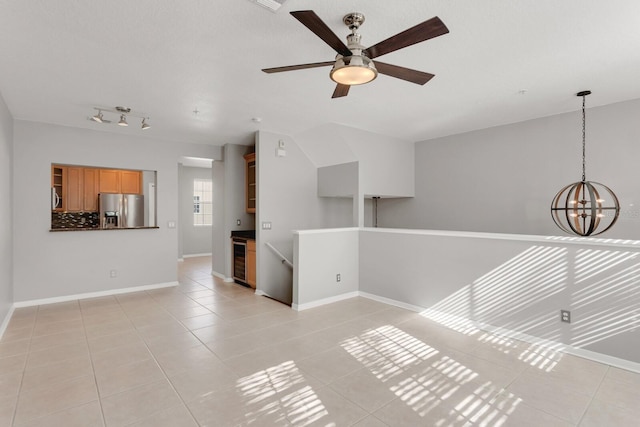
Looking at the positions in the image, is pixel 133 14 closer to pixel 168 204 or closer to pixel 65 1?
pixel 65 1

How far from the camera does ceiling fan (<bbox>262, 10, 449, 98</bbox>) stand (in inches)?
70.9

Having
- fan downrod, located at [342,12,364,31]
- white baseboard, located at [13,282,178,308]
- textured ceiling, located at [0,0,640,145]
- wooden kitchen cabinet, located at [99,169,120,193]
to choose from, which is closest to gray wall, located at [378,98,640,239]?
textured ceiling, located at [0,0,640,145]

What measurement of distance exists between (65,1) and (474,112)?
426 cm

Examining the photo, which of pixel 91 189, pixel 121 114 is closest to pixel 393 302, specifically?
pixel 121 114

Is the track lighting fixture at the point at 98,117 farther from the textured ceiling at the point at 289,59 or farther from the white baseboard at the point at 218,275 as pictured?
the white baseboard at the point at 218,275

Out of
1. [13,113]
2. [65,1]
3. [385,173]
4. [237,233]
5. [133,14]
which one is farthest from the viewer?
[237,233]

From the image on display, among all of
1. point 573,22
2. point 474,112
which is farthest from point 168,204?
point 573,22

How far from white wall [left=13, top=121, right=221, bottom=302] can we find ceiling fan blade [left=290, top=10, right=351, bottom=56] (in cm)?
447

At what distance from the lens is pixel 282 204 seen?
5480 mm

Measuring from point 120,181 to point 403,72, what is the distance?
7.06m

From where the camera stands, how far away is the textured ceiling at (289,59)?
2.05m

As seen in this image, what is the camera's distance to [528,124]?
15.1 feet

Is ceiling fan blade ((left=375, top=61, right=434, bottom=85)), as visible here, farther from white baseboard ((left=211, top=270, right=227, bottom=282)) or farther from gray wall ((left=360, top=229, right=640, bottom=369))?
white baseboard ((left=211, top=270, right=227, bottom=282))

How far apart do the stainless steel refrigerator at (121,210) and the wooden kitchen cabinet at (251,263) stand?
104 inches
